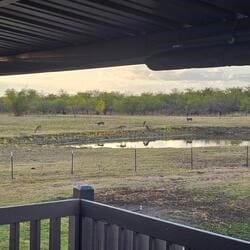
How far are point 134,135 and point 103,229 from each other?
141 feet

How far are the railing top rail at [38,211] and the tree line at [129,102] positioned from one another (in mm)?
67604

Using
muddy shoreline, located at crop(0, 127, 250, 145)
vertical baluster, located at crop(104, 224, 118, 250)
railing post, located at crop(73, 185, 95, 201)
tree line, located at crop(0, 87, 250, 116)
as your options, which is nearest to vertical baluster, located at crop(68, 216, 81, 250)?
railing post, located at crop(73, 185, 95, 201)

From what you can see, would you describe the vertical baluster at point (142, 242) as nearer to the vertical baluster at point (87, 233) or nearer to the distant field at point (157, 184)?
the vertical baluster at point (87, 233)

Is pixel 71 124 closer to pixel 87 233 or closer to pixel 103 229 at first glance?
pixel 87 233

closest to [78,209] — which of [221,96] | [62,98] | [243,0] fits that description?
[243,0]

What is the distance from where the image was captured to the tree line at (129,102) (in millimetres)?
73125

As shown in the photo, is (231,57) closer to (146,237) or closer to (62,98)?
(146,237)

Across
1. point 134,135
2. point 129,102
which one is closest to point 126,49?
point 134,135

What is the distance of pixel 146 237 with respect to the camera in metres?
2.36

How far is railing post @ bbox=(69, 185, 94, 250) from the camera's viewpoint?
2.79m

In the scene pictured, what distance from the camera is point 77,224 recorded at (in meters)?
2.79

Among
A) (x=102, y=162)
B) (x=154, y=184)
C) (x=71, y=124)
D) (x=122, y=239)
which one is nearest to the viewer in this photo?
(x=122, y=239)

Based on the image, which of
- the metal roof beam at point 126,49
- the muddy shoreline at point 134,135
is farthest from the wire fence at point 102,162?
the metal roof beam at point 126,49

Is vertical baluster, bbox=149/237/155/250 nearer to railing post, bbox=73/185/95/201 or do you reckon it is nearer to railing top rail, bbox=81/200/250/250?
railing top rail, bbox=81/200/250/250
